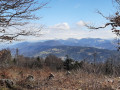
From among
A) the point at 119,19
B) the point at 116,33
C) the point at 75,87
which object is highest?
the point at 119,19

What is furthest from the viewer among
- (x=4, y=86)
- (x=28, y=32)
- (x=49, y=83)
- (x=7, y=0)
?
(x=49, y=83)

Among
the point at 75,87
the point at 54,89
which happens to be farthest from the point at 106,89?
the point at 54,89

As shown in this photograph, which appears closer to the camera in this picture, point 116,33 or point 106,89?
point 106,89

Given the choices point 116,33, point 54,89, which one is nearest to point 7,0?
point 54,89

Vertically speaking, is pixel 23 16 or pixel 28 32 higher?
pixel 23 16

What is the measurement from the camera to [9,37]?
7.12 meters

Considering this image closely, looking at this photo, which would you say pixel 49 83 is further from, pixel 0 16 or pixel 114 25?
Result: pixel 114 25

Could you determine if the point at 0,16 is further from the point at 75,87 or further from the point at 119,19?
the point at 119,19

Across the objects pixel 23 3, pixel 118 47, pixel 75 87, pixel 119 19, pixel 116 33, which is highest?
pixel 23 3

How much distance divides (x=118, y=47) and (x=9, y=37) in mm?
5789

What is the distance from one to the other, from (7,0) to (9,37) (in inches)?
64.1

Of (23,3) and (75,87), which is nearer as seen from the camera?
(23,3)

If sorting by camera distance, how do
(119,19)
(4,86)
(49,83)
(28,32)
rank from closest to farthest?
(4,86) < (28,32) < (49,83) < (119,19)

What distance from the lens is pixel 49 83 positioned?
26.3 ft
